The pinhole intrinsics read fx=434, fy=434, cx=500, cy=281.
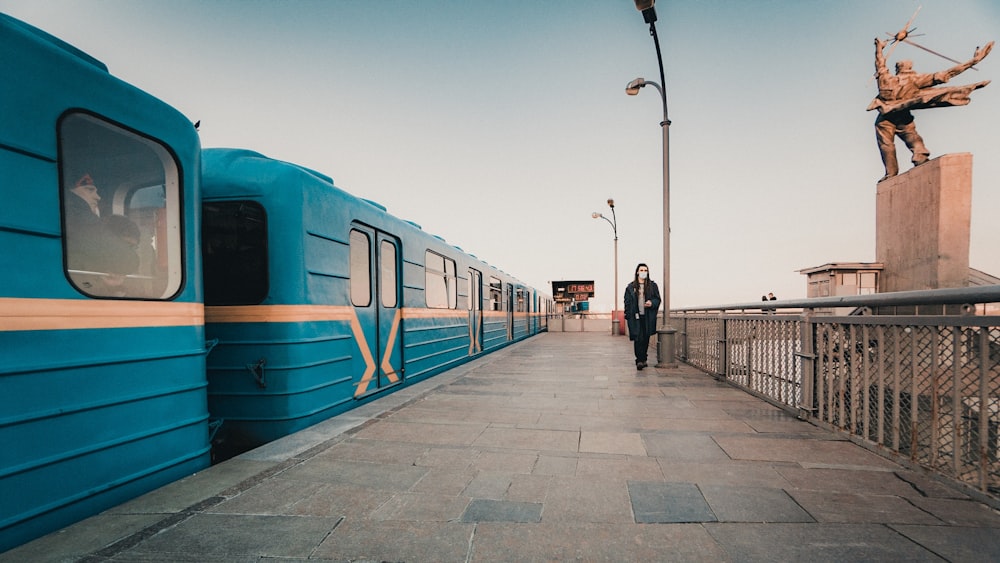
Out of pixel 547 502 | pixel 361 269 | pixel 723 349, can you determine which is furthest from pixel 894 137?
pixel 547 502

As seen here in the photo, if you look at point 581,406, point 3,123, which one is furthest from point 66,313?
point 581,406

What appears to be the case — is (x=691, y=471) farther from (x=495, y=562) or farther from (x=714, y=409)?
(x=714, y=409)

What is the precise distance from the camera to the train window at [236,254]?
424 cm

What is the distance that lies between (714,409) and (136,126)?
610 cm

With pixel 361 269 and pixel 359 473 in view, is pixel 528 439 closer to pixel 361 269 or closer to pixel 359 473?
pixel 359 473

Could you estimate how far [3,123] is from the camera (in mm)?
2184

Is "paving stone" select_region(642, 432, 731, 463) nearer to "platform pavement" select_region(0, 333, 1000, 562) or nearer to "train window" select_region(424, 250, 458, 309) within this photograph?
"platform pavement" select_region(0, 333, 1000, 562)

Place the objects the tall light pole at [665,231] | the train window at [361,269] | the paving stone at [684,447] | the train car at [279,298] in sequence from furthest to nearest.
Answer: the tall light pole at [665,231]
the train window at [361,269]
the train car at [279,298]
the paving stone at [684,447]

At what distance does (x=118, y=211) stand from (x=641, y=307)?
7984 millimetres

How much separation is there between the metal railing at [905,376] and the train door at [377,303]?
4892 mm

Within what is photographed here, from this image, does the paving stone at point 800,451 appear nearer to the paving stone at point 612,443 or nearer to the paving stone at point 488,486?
the paving stone at point 612,443

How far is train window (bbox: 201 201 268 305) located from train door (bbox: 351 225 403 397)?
1.30 meters

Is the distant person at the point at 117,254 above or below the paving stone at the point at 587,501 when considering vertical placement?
above

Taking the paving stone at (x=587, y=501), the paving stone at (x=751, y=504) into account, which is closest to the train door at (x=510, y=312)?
the paving stone at (x=587, y=501)
